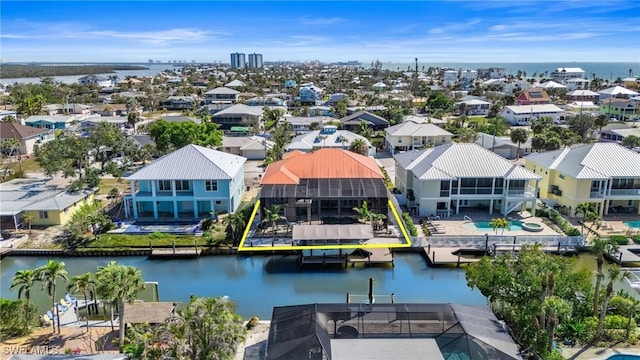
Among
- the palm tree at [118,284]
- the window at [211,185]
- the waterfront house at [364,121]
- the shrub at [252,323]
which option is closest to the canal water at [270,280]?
the shrub at [252,323]

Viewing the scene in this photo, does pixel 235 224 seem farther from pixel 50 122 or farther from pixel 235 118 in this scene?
pixel 50 122

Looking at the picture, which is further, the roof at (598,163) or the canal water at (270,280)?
the roof at (598,163)

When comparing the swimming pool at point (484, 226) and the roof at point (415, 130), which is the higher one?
the roof at point (415, 130)

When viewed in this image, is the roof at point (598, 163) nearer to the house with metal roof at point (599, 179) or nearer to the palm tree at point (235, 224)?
the house with metal roof at point (599, 179)

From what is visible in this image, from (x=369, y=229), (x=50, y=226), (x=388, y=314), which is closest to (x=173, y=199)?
(x=50, y=226)

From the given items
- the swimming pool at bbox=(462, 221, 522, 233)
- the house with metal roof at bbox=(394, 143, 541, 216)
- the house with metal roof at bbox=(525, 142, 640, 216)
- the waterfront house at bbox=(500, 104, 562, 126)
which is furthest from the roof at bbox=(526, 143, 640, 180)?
the waterfront house at bbox=(500, 104, 562, 126)

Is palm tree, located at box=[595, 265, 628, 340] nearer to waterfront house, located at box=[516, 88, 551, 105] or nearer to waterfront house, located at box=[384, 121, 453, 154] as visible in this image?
waterfront house, located at box=[384, 121, 453, 154]
